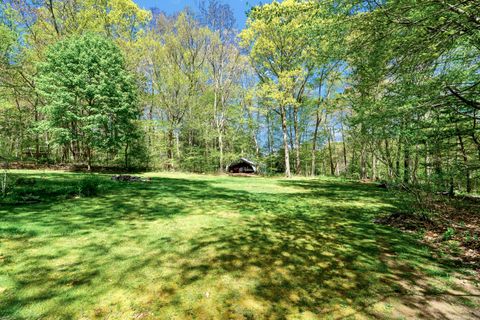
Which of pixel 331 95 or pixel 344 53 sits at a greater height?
pixel 331 95

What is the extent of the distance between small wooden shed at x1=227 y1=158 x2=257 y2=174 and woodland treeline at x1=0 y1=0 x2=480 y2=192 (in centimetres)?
185

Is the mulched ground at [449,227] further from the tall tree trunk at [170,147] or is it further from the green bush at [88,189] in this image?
the tall tree trunk at [170,147]

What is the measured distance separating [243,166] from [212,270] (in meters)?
32.9

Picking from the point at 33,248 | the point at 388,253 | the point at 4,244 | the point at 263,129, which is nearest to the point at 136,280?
the point at 33,248

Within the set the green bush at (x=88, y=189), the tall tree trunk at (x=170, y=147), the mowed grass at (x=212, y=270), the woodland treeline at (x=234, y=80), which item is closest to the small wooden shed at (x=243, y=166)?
the woodland treeline at (x=234, y=80)

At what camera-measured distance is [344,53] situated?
535 cm

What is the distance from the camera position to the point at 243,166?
3616 cm

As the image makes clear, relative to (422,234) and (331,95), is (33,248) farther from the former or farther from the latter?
(331,95)

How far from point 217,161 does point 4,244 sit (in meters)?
31.0

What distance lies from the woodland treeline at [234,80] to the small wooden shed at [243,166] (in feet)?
6.06

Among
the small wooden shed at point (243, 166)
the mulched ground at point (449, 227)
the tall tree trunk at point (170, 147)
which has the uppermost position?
the tall tree trunk at point (170, 147)

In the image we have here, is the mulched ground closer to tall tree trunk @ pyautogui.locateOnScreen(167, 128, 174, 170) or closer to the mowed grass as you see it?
the mowed grass

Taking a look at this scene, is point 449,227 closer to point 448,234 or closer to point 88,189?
point 448,234

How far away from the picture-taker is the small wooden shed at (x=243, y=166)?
34.5m
